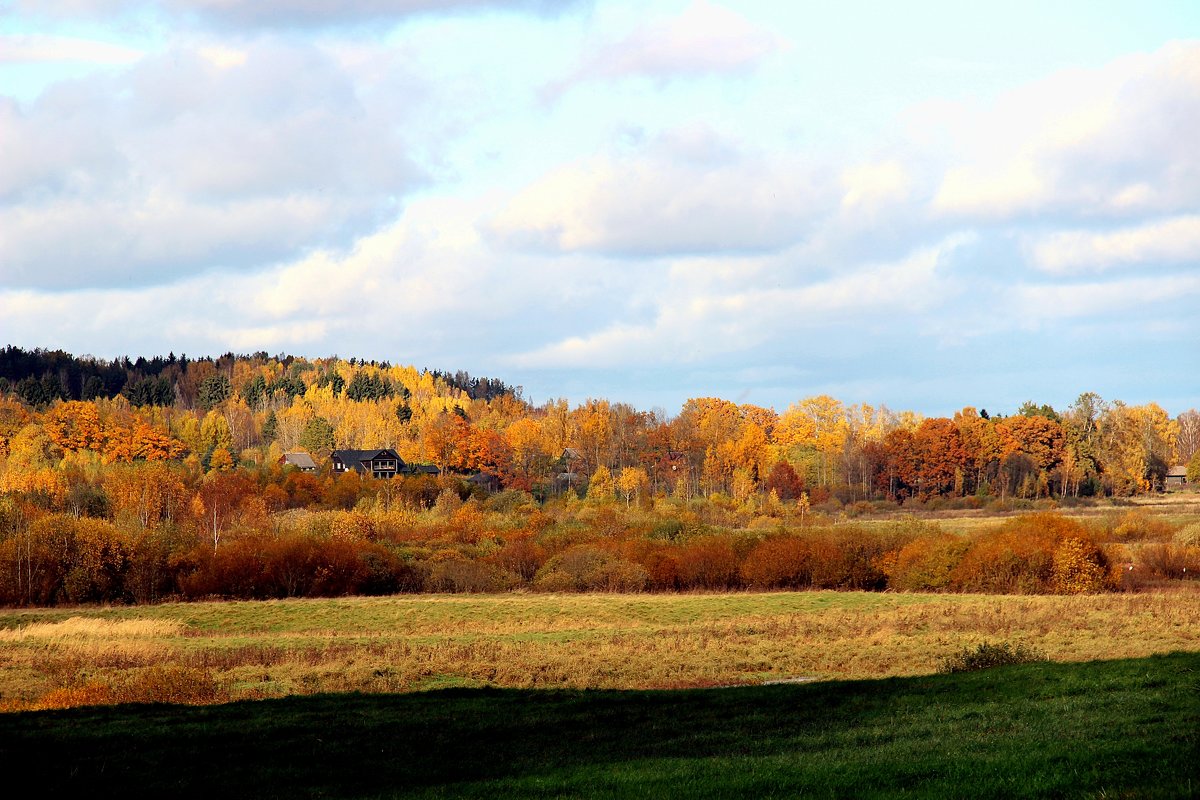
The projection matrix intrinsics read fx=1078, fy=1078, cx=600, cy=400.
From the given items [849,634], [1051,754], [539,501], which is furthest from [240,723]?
[539,501]

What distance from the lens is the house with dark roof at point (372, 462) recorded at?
14500 centimetres

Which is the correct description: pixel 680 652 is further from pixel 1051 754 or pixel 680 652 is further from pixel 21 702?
pixel 1051 754

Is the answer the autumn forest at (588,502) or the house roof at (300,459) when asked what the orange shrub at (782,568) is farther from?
the house roof at (300,459)

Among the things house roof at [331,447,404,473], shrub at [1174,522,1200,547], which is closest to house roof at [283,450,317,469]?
house roof at [331,447,404,473]

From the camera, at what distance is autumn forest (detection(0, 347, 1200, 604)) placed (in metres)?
64.2

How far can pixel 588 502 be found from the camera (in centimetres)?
11412

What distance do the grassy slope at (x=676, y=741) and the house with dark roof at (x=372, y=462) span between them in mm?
121833

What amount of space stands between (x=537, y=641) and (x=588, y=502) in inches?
2891

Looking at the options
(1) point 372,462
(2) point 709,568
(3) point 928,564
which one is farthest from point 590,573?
(1) point 372,462

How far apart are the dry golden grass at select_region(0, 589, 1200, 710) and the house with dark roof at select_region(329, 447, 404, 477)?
279ft

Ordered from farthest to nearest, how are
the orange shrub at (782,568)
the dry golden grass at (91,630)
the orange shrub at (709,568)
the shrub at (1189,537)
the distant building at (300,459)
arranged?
the distant building at (300,459) < the orange shrub at (709,568) < the orange shrub at (782,568) < the shrub at (1189,537) < the dry golden grass at (91,630)

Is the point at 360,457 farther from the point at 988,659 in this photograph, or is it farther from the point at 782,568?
the point at 988,659

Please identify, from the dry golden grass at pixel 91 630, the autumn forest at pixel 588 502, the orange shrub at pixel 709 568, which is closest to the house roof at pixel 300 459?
the autumn forest at pixel 588 502

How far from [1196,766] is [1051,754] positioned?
1.86m
